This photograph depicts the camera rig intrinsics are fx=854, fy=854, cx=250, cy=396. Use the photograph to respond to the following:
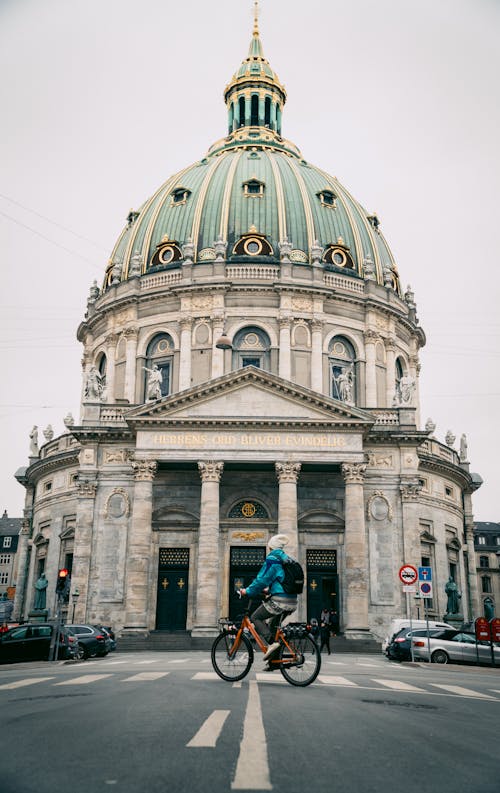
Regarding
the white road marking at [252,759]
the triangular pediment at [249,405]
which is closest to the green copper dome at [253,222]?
the triangular pediment at [249,405]

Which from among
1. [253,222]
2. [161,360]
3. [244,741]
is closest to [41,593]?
[161,360]

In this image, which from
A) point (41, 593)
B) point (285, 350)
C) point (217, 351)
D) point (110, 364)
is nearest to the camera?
point (41, 593)

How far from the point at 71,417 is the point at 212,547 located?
16.6m

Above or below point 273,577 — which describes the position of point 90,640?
below

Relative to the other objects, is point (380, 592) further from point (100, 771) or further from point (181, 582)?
point (100, 771)

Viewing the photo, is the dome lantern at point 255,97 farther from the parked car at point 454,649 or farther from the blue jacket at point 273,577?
the blue jacket at point 273,577

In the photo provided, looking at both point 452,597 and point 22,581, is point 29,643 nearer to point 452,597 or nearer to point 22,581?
point 452,597

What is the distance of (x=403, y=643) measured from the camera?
32000 mm

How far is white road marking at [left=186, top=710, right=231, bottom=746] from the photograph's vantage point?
767 centimetres

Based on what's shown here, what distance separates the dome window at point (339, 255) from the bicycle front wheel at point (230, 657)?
50.2 meters

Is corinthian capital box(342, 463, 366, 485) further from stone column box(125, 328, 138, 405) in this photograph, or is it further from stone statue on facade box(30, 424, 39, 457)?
stone statue on facade box(30, 424, 39, 457)

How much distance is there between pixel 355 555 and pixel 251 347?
1926cm

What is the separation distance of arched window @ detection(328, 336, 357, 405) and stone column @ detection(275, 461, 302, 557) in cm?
1194

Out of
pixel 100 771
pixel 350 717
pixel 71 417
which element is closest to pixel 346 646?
pixel 71 417
